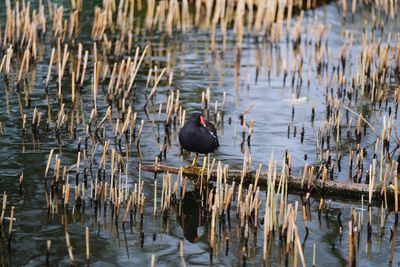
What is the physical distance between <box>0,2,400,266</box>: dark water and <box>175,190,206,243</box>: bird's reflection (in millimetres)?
78

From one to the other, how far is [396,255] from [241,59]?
9.57 meters

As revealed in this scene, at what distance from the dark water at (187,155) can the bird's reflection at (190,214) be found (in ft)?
0.25

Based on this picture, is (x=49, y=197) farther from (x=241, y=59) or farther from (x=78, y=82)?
(x=241, y=59)

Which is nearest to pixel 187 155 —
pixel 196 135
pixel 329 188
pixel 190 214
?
pixel 196 135

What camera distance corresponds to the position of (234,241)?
755 cm

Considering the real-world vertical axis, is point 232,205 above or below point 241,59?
below

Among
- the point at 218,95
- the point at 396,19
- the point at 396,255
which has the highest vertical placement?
the point at 396,19

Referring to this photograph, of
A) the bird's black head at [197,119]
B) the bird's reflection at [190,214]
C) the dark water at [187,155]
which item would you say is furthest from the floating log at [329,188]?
the bird's black head at [197,119]

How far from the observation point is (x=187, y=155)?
33.7 ft

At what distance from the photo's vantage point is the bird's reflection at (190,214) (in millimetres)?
7812

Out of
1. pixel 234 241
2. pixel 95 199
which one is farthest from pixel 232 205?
pixel 95 199

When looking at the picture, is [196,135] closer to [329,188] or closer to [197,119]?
[197,119]

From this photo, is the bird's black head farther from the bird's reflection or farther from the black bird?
the bird's reflection

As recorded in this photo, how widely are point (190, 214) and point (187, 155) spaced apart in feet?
6.93
